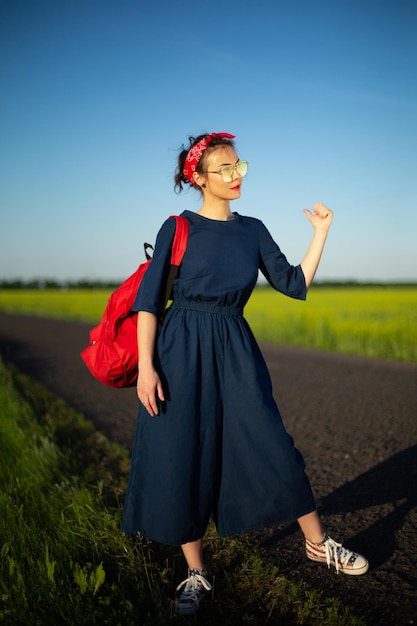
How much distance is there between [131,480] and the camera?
2.48 m

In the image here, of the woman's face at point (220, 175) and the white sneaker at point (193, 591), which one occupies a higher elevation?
the woman's face at point (220, 175)

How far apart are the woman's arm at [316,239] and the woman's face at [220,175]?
1.20 ft

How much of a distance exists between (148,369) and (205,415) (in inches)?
12.3

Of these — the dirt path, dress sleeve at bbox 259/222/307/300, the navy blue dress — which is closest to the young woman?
the navy blue dress

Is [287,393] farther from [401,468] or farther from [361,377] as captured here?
[401,468]

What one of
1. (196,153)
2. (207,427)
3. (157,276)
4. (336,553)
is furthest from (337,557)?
(196,153)

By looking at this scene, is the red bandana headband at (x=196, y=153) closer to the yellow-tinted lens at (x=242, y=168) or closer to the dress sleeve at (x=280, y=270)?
the yellow-tinted lens at (x=242, y=168)

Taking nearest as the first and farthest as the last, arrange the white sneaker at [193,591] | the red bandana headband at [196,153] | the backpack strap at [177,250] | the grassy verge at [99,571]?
the grassy verge at [99,571] < the white sneaker at [193,591] < the backpack strap at [177,250] < the red bandana headband at [196,153]

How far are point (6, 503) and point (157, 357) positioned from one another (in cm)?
143

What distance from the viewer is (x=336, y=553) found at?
2611 millimetres

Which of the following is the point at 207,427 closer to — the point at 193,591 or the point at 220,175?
the point at 193,591

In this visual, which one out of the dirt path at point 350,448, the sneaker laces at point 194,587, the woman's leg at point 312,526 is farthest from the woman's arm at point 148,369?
the dirt path at point 350,448

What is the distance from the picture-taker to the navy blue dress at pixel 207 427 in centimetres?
237

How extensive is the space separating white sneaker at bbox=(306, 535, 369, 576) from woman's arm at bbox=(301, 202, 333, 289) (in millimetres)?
1182
